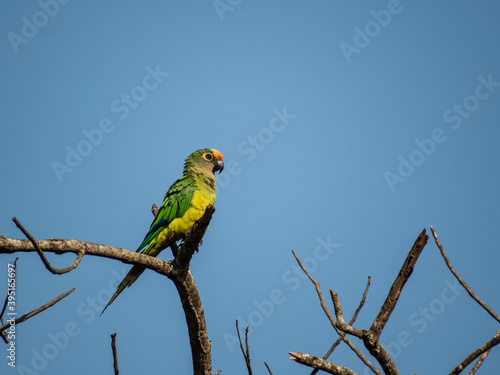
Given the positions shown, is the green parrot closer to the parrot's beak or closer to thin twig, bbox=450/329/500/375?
the parrot's beak

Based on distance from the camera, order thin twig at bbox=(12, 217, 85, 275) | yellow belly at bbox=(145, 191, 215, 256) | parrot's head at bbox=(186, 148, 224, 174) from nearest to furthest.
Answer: thin twig at bbox=(12, 217, 85, 275)
yellow belly at bbox=(145, 191, 215, 256)
parrot's head at bbox=(186, 148, 224, 174)

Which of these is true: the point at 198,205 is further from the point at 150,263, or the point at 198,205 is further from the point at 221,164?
the point at 150,263

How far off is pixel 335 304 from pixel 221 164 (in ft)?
22.0

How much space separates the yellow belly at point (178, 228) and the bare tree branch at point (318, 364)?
474 cm

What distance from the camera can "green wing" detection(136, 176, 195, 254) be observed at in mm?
7684

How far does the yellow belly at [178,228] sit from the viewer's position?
7.67 m

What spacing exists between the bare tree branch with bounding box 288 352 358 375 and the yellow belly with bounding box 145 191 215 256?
474cm

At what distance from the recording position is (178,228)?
7.68 m

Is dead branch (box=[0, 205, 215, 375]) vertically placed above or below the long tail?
below

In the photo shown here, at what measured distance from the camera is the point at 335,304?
344 centimetres

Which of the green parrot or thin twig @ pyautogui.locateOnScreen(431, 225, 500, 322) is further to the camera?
the green parrot

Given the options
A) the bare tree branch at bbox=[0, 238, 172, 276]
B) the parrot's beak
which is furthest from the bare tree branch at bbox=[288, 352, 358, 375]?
the parrot's beak

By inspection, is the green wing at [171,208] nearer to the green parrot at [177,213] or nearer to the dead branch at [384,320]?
the green parrot at [177,213]

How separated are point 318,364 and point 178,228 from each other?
478cm
